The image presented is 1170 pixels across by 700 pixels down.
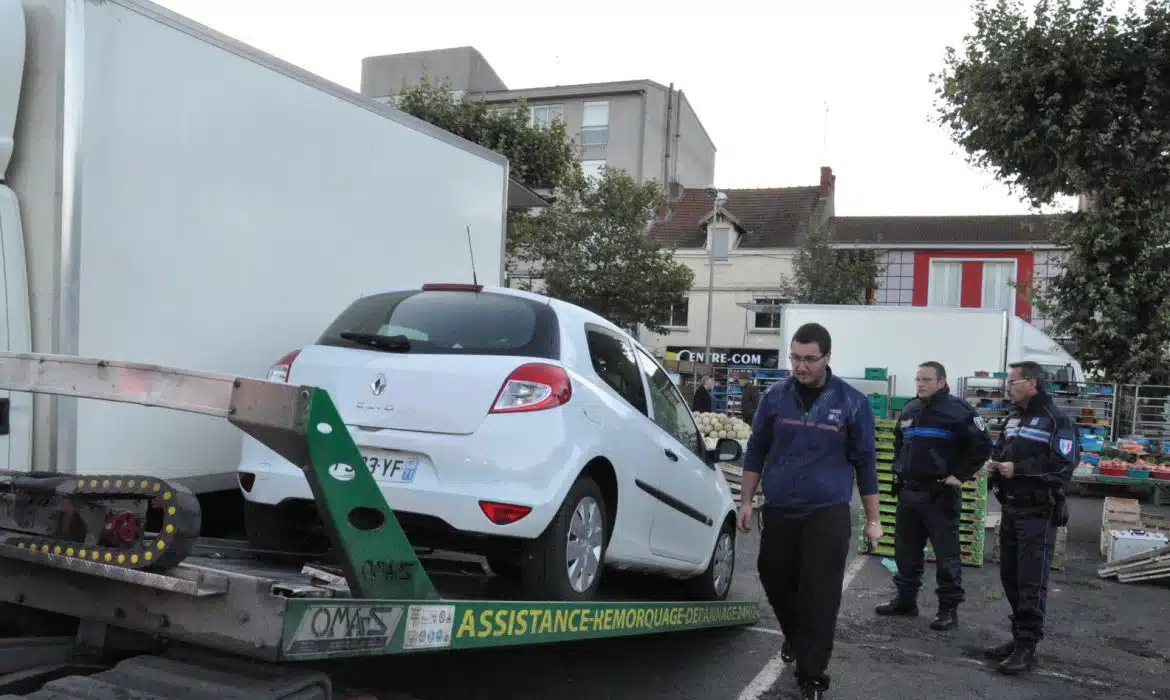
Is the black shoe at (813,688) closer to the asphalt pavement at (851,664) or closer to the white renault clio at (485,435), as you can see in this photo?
the asphalt pavement at (851,664)

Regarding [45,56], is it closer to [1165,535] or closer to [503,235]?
[503,235]

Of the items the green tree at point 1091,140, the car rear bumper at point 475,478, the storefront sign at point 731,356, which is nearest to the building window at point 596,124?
the storefront sign at point 731,356

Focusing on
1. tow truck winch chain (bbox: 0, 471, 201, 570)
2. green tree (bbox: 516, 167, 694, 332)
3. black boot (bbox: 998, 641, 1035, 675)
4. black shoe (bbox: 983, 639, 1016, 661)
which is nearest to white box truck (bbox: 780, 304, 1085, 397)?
green tree (bbox: 516, 167, 694, 332)

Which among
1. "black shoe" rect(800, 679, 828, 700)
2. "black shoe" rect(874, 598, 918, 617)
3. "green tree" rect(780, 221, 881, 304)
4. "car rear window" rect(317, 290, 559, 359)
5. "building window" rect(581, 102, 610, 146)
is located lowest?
"black shoe" rect(874, 598, 918, 617)

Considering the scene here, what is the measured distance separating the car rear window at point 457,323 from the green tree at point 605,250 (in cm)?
2639

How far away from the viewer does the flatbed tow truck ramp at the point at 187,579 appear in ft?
8.91

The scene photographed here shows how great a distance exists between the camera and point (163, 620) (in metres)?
2.91

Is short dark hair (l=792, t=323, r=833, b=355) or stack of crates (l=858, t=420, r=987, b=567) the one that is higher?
short dark hair (l=792, t=323, r=833, b=355)

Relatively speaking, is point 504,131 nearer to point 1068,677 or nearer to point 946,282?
point 1068,677

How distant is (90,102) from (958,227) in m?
41.6

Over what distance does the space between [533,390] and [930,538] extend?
14.7 feet

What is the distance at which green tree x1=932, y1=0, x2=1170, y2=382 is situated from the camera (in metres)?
19.2

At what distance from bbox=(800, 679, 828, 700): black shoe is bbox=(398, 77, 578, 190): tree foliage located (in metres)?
18.9

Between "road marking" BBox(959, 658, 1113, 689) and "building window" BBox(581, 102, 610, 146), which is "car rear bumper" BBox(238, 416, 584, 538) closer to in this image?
"road marking" BBox(959, 658, 1113, 689)
